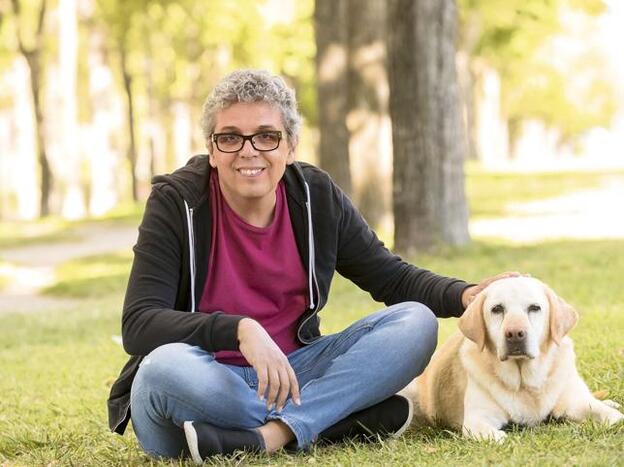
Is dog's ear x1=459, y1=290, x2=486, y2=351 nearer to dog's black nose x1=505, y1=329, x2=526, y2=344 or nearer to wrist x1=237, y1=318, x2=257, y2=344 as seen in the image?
dog's black nose x1=505, y1=329, x2=526, y2=344

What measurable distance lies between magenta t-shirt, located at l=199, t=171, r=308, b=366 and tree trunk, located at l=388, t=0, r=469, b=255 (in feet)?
25.0

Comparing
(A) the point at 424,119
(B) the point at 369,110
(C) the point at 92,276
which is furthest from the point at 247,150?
(B) the point at 369,110

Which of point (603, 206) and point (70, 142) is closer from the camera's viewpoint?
point (603, 206)

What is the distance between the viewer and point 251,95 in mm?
4621

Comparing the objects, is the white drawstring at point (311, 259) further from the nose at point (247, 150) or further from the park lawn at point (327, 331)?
the park lawn at point (327, 331)

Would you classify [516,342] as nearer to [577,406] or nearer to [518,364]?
[518,364]

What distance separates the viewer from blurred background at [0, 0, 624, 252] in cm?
1246

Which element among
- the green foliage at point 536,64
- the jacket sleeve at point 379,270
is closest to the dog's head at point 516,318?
the jacket sleeve at point 379,270

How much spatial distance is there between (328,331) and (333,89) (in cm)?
995

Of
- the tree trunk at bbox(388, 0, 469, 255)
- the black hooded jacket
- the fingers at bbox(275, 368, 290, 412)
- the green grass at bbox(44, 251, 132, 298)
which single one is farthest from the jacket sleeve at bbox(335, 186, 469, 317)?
the green grass at bbox(44, 251, 132, 298)

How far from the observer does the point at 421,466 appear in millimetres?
4090

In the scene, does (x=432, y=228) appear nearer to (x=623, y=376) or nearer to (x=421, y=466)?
(x=623, y=376)

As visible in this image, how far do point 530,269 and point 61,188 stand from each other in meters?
22.8

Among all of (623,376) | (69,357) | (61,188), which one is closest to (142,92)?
(61,188)
